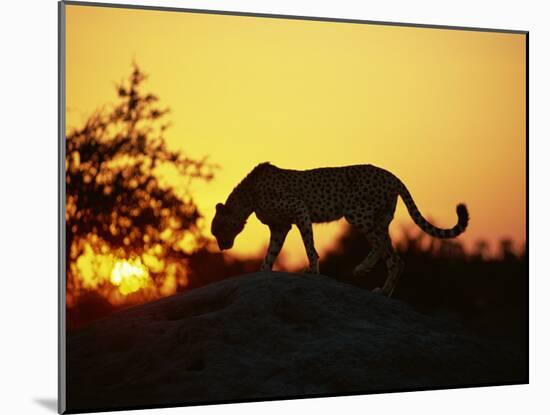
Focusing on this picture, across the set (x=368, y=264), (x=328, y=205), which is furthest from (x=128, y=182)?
(x=368, y=264)

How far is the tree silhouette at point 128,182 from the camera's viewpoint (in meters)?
8.02

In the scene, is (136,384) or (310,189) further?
(310,189)

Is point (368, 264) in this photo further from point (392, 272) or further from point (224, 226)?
point (224, 226)

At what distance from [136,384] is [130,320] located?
47 cm

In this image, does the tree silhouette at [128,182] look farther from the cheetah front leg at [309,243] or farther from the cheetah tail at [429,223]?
the cheetah tail at [429,223]

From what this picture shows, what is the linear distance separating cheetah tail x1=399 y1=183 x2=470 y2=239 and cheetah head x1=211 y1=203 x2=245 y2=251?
130 cm

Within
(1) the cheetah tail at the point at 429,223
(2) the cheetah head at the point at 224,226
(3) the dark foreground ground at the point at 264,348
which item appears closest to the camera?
(3) the dark foreground ground at the point at 264,348

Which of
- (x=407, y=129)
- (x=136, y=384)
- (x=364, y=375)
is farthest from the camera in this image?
(x=407, y=129)

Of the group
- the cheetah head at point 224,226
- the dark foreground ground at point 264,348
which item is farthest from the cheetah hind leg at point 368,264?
the cheetah head at point 224,226

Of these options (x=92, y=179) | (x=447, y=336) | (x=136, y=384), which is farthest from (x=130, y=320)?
(x=447, y=336)

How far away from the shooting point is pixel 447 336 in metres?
8.81

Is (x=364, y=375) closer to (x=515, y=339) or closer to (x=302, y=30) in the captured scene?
(x=515, y=339)

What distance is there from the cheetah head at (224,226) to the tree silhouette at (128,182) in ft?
0.45

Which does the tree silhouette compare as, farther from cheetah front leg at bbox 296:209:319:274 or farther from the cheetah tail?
the cheetah tail
